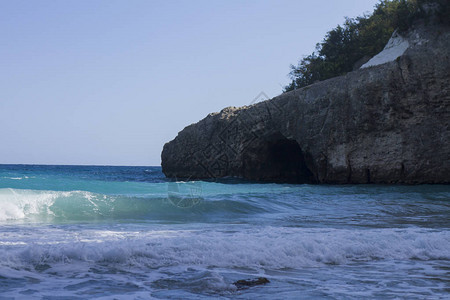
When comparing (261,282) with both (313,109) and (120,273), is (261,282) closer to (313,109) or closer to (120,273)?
(120,273)

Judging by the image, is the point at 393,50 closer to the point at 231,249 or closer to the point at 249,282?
the point at 231,249

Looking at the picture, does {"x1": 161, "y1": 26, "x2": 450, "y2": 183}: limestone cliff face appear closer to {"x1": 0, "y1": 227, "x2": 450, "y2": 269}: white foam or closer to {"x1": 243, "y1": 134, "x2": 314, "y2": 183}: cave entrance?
{"x1": 243, "y1": 134, "x2": 314, "y2": 183}: cave entrance

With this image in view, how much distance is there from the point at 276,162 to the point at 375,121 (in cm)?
858

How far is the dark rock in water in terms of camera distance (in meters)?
3.79

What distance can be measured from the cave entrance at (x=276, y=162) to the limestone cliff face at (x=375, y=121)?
0.20m

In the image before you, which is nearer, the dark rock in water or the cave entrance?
the dark rock in water

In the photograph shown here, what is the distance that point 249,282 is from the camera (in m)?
3.87

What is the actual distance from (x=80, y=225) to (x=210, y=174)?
21.6 meters

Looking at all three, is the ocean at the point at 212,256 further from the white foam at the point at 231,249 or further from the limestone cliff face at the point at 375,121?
the limestone cliff face at the point at 375,121

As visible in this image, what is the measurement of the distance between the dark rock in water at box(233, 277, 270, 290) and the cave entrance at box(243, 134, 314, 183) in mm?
20110

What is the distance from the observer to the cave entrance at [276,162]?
25.0m

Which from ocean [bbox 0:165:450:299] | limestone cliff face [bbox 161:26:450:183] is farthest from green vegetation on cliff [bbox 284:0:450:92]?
ocean [bbox 0:165:450:299]

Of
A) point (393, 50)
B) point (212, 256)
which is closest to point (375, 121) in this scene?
point (393, 50)

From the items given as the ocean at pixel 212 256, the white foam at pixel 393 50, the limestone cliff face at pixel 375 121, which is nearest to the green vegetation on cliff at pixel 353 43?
the white foam at pixel 393 50
